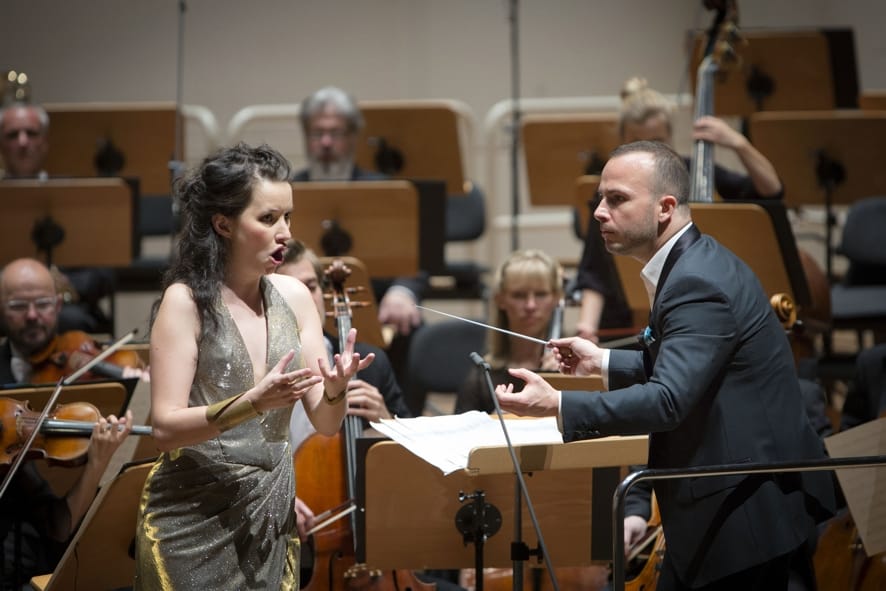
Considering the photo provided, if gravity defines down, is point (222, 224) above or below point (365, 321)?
above

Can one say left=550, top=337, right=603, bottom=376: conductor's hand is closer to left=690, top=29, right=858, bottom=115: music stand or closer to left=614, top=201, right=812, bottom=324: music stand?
left=614, top=201, right=812, bottom=324: music stand

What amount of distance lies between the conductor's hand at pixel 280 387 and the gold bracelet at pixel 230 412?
0.02 metres

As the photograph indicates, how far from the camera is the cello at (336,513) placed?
287cm

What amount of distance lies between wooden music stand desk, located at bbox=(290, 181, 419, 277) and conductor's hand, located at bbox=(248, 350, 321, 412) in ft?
7.56

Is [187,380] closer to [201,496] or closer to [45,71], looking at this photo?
[201,496]

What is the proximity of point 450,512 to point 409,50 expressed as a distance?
468 centimetres

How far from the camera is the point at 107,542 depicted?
2607mm

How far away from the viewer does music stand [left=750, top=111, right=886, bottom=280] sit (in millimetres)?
4559

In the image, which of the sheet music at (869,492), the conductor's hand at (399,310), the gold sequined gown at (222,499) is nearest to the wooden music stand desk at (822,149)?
the conductor's hand at (399,310)

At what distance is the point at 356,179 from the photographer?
490cm

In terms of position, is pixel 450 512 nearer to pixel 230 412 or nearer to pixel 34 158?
pixel 230 412

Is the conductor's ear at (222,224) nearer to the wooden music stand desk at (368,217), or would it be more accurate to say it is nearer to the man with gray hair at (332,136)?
the wooden music stand desk at (368,217)

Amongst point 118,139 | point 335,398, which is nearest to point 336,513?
point 335,398

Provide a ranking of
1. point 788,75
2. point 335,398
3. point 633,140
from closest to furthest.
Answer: point 335,398
point 633,140
point 788,75
